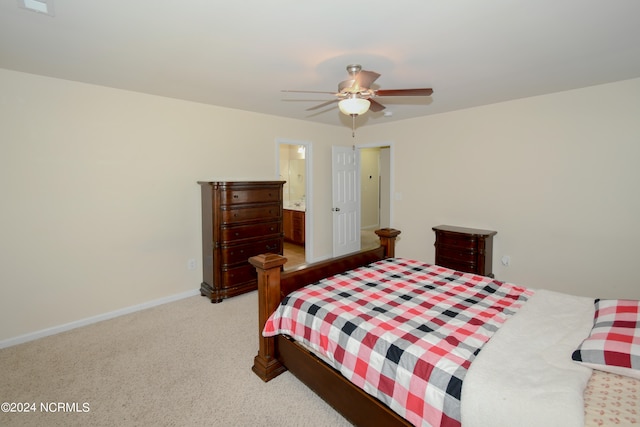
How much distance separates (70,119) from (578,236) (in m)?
5.40

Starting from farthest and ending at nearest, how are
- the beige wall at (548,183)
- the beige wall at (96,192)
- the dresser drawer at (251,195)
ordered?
1. the dresser drawer at (251,195)
2. the beige wall at (548,183)
3. the beige wall at (96,192)

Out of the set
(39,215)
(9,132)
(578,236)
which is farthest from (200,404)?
(578,236)

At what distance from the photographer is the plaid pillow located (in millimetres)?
1226

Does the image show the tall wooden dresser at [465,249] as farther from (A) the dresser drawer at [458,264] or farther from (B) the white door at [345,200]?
(B) the white door at [345,200]

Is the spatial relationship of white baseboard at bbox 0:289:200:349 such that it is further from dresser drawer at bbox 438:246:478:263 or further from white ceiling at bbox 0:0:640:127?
dresser drawer at bbox 438:246:478:263

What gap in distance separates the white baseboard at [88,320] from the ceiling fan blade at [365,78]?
3.14m

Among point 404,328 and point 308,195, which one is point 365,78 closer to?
point 404,328

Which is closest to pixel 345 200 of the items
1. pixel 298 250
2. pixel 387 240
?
pixel 298 250

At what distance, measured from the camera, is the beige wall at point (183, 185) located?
273cm

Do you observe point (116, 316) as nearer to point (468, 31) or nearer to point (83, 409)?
point (83, 409)

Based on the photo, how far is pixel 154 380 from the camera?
2.19 metres

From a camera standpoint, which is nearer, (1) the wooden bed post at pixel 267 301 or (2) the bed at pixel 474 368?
(2) the bed at pixel 474 368

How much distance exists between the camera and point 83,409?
1.93 metres

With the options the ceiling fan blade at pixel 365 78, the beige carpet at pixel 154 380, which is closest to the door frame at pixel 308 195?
the beige carpet at pixel 154 380
